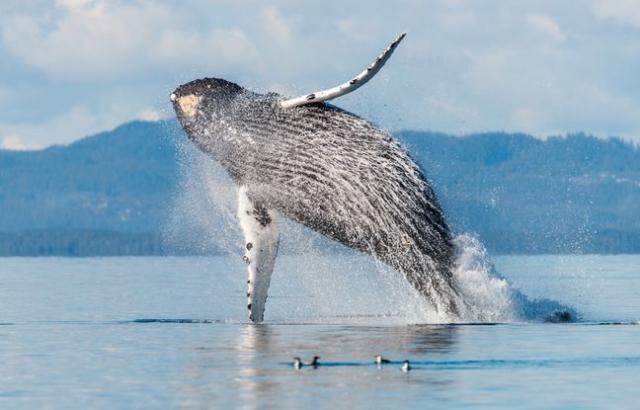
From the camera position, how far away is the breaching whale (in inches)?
1006

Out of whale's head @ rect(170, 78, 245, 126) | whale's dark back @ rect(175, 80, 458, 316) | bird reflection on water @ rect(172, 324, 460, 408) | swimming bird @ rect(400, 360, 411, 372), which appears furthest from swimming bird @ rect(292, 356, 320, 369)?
whale's head @ rect(170, 78, 245, 126)

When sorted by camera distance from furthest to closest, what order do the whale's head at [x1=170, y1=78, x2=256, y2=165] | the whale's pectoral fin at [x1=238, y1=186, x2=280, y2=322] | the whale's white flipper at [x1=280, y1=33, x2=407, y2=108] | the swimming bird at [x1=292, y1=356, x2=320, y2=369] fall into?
the whale's pectoral fin at [x1=238, y1=186, x2=280, y2=322] → the whale's head at [x1=170, y1=78, x2=256, y2=165] → the whale's white flipper at [x1=280, y1=33, x2=407, y2=108] → the swimming bird at [x1=292, y1=356, x2=320, y2=369]

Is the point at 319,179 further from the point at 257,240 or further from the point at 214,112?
the point at 214,112

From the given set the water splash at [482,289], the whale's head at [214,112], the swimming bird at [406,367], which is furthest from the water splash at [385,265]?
the swimming bird at [406,367]

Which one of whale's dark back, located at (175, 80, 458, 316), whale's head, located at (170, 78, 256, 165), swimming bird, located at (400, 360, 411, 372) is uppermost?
whale's head, located at (170, 78, 256, 165)

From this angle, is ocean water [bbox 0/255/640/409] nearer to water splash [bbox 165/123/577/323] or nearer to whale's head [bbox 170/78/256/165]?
water splash [bbox 165/123/577/323]

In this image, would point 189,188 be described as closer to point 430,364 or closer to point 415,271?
point 415,271

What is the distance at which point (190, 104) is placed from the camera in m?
26.4

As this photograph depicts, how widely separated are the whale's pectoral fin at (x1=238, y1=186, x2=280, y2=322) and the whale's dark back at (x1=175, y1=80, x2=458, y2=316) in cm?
24

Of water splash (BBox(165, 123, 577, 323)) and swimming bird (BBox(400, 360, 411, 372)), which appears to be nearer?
swimming bird (BBox(400, 360, 411, 372))

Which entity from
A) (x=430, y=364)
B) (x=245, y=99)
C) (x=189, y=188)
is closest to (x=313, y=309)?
(x=189, y=188)

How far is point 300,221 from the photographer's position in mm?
26281

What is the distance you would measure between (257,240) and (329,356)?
5.45 metres

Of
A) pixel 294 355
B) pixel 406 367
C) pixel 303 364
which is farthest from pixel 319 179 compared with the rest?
pixel 406 367
